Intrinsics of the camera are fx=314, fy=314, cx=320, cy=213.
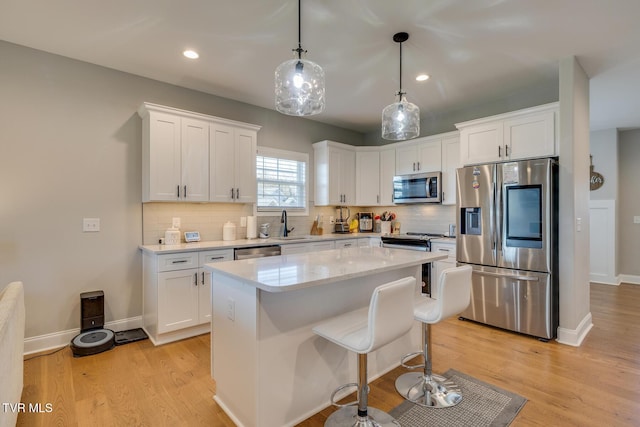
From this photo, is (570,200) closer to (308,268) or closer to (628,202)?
(308,268)

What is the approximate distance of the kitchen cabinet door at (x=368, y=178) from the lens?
5.41 meters

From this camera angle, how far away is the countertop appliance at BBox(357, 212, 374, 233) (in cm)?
562

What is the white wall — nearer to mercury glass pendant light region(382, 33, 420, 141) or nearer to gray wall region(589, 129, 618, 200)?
mercury glass pendant light region(382, 33, 420, 141)

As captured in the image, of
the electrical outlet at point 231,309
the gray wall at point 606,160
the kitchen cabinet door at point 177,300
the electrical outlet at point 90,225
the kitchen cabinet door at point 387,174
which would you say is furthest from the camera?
the gray wall at point 606,160

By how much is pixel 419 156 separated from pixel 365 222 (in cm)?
148

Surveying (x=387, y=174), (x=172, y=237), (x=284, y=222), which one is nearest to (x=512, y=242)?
(x=387, y=174)

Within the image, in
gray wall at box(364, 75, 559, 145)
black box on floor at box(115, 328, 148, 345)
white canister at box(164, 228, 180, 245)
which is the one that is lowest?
black box on floor at box(115, 328, 148, 345)

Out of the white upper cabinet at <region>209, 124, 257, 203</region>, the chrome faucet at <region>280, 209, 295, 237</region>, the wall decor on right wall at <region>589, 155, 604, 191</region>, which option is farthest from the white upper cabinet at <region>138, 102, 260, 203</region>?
the wall decor on right wall at <region>589, 155, 604, 191</region>

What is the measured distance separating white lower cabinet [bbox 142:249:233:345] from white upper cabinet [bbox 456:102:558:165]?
3226 millimetres

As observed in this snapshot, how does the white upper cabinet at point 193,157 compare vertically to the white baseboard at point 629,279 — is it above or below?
above

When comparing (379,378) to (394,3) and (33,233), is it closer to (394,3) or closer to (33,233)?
(394,3)

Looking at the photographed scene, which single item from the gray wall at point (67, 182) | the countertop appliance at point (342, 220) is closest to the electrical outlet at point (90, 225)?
the gray wall at point (67, 182)

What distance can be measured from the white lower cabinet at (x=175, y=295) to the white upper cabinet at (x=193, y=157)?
71cm

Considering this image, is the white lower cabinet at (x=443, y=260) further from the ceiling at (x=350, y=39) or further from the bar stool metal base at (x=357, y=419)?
the bar stool metal base at (x=357, y=419)
